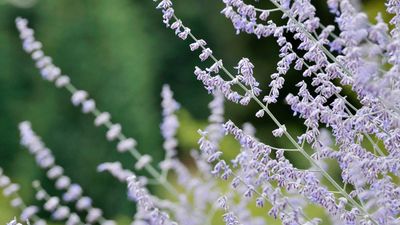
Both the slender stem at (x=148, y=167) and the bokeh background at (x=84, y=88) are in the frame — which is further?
the bokeh background at (x=84, y=88)

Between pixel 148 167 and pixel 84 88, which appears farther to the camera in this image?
pixel 84 88

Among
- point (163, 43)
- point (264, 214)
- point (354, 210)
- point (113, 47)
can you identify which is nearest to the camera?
point (354, 210)

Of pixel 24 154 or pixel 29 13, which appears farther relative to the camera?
pixel 29 13

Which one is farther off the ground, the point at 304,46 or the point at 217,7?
the point at 217,7

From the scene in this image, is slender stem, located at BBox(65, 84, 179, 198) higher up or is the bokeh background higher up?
the bokeh background

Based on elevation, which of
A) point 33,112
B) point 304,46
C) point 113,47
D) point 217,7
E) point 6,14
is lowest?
point 304,46

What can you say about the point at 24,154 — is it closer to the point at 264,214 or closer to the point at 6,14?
the point at 6,14

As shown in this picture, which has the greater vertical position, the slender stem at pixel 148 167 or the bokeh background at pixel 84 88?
the bokeh background at pixel 84 88

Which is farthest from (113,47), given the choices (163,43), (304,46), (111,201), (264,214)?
(304,46)

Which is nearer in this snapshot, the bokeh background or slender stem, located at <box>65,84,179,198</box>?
slender stem, located at <box>65,84,179,198</box>

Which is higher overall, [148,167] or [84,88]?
[84,88]

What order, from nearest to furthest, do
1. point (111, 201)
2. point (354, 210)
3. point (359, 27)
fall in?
1. point (359, 27)
2. point (354, 210)
3. point (111, 201)
